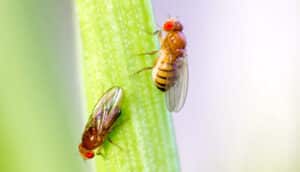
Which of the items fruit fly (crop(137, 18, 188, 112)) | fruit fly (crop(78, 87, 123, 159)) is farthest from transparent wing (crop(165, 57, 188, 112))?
fruit fly (crop(78, 87, 123, 159))

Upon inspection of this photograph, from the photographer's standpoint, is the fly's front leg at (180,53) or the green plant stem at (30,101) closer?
the green plant stem at (30,101)

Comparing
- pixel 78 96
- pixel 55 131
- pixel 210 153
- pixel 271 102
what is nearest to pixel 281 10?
pixel 271 102

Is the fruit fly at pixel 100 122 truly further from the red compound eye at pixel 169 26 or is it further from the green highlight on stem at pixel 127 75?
the red compound eye at pixel 169 26

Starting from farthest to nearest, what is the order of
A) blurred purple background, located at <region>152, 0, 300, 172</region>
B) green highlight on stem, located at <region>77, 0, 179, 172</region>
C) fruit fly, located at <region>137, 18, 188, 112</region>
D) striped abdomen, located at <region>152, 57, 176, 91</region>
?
1. blurred purple background, located at <region>152, 0, 300, 172</region>
2. fruit fly, located at <region>137, 18, 188, 112</region>
3. striped abdomen, located at <region>152, 57, 176, 91</region>
4. green highlight on stem, located at <region>77, 0, 179, 172</region>

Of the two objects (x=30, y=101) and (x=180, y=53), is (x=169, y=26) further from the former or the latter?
(x=30, y=101)

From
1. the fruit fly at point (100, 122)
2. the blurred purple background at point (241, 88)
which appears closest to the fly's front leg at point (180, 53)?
the fruit fly at point (100, 122)

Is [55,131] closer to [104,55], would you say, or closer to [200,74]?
[104,55]

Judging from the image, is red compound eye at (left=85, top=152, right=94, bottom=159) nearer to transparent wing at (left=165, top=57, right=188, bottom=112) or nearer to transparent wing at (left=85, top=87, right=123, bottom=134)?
transparent wing at (left=85, top=87, right=123, bottom=134)

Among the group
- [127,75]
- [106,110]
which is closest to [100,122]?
[106,110]
